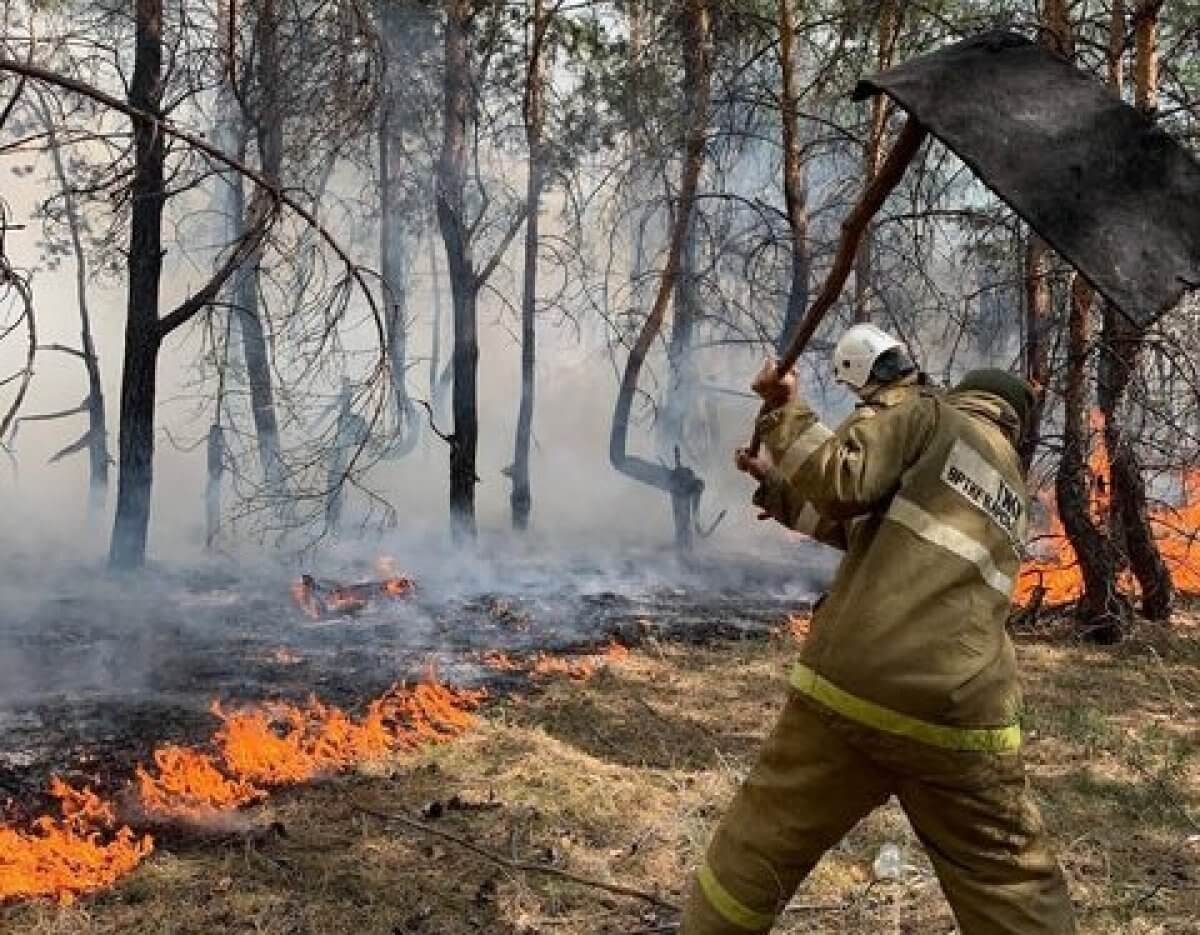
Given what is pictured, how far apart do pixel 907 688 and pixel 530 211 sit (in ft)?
44.2

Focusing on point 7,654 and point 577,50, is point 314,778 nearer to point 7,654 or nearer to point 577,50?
point 7,654

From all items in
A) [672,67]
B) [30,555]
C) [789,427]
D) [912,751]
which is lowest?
[30,555]

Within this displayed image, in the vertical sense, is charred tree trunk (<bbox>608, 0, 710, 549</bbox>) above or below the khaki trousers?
above

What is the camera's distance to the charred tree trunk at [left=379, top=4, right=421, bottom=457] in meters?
8.01

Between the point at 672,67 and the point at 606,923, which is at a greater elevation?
the point at 672,67

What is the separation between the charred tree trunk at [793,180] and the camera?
11.5 m

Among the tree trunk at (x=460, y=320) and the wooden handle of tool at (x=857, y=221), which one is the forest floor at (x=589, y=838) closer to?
the wooden handle of tool at (x=857, y=221)

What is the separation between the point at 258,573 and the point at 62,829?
7766 millimetres

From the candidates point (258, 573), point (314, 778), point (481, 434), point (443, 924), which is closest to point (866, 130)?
point (258, 573)

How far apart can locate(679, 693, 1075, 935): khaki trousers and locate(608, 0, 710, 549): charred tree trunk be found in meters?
8.79

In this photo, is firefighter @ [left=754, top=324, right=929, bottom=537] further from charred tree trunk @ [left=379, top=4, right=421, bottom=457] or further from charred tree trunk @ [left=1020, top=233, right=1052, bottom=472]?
charred tree trunk @ [left=1020, top=233, right=1052, bottom=472]

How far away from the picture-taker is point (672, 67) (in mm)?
14445

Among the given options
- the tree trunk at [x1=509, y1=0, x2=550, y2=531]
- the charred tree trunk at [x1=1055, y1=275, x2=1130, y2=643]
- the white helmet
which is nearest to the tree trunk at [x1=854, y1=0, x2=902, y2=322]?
the charred tree trunk at [x1=1055, y1=275, x2=1130, y2=643]

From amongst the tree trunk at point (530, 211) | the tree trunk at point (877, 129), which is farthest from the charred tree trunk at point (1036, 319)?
the tree trunk at point (530, 211)
